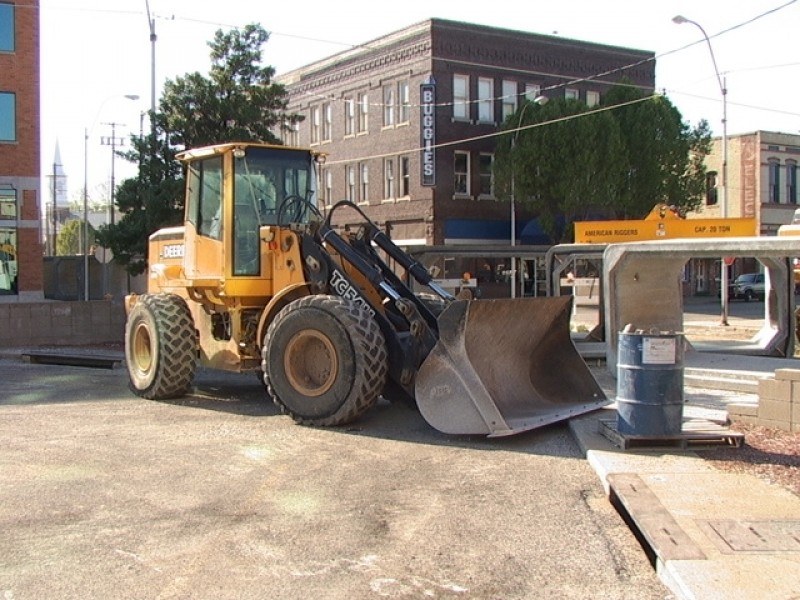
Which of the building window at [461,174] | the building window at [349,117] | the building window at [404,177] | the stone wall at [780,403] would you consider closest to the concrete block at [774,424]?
the stone wall at [780,403]

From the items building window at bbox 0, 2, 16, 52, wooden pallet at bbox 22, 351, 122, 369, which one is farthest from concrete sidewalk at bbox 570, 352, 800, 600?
building window at bbox 0, 2, 16, 52

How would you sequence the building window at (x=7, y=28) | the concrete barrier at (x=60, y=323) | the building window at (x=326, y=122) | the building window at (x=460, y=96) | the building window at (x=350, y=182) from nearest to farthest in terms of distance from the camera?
1. the concrete barrier at (x=60, y=323)
2. the building window at (x=7, y=28)
3. the building window at (x=460, y=96)
4. the building window at (x=350, y=182)
5. the building window at (x=326, y=122)

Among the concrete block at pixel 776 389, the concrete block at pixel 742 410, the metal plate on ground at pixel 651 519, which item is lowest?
the metal plate on ground at pixel 651 519

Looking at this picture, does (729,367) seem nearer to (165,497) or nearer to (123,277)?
(165,497)

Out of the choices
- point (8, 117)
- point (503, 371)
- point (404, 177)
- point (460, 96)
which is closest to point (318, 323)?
point (503, 371)

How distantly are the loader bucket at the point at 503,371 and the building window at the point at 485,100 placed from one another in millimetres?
30845

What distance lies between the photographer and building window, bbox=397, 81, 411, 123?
39669mm

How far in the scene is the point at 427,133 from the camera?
3853 centimetres

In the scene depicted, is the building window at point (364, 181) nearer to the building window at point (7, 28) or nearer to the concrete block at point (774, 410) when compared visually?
the building window at point (7, 28)

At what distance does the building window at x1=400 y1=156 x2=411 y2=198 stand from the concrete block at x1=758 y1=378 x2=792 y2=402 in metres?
31.7

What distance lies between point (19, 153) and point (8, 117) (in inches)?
50.2

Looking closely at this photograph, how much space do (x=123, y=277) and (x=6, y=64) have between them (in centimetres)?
1040

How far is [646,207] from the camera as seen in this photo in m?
38.8

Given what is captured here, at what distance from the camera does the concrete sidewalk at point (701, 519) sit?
4957 mm
